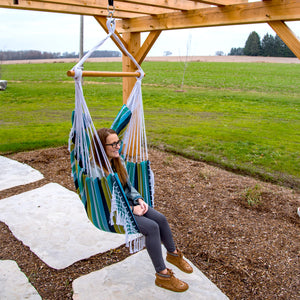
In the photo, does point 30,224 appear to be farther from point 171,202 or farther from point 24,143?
point 24,143

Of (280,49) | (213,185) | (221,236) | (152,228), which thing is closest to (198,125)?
(213,185)

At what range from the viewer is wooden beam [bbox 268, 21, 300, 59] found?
7.40 ft

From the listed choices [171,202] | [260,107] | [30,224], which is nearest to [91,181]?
[30,224]

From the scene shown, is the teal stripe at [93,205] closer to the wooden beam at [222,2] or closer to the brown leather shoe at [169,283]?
the brown leather shoe at [169,283]

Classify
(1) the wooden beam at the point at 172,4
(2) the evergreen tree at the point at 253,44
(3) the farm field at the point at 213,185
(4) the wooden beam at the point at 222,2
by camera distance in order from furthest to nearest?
(2) the evergreen tree at the point at 253,44 → (1) the wooden beam at the point at 172,4 → (4) the wooden beam at the point at 222,2 → (3) the farm field at the point at 213,185

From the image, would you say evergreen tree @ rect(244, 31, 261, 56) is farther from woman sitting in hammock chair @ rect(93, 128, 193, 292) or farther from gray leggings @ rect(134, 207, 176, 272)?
gray leggings @ rect(134, 207, 176, 272)

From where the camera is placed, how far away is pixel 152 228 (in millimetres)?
1691

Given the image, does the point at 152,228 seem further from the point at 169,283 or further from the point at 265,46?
the point at 265,46

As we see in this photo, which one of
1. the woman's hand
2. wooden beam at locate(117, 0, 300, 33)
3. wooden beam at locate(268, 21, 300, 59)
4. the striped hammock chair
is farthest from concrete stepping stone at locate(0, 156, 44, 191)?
wooden beam at locate(268, 21, 300, 59)

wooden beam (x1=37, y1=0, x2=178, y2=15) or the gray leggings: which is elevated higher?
wooden beam (x1=37, y1=0, x2=178, y2=15)

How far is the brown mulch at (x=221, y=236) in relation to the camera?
1.88 m

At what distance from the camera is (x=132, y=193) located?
1.90 metres

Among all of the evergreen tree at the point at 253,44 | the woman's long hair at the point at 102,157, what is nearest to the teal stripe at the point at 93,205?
the woman's long hair at the point at 102,157

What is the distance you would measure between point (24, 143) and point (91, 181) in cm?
336
